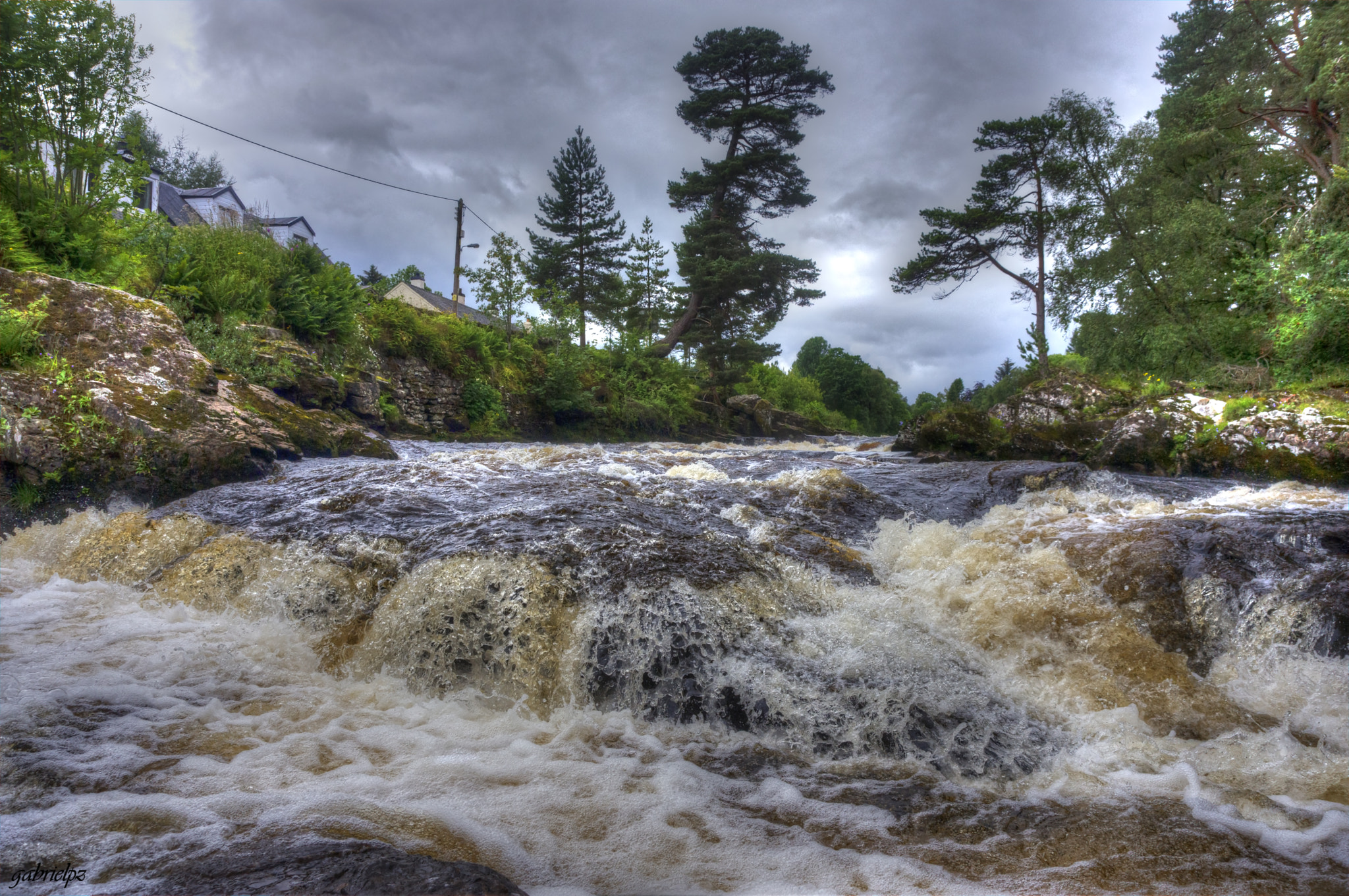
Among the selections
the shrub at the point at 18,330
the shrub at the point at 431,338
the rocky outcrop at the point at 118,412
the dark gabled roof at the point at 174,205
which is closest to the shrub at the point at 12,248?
the rocky outcrop at the point at 118,412

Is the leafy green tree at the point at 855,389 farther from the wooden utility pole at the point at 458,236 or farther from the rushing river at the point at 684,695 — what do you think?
the rushing river at the point at 684,695

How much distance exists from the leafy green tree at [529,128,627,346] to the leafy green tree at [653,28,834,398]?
9.10 meters

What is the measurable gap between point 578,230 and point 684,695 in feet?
107

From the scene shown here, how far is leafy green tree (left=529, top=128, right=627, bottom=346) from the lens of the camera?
32188 millimetres

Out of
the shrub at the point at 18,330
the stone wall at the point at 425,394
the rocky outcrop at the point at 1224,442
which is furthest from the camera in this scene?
the stone wall at the point at 425,394

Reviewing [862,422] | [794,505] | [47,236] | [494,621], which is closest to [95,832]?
[494,621]

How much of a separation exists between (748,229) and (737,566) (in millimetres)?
22799

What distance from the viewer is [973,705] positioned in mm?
2891

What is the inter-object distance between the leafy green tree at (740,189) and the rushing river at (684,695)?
19.4 m

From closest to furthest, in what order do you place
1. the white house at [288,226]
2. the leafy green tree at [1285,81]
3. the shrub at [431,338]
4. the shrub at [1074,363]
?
the leafy green tree at [1285,81]
the shrub at [431,338]
the shrub at [1074,363]
the white house at [288,226]

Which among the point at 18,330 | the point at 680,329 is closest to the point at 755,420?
the point at 680,329

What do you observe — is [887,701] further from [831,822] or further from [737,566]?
[737,566]

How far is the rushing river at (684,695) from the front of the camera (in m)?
1.97

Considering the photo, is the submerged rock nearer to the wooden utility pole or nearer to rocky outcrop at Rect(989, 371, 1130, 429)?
rocky outcrop at Rect(989, 371, 1130, 429)
